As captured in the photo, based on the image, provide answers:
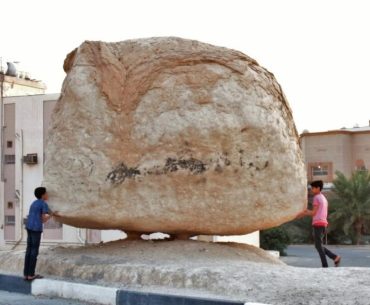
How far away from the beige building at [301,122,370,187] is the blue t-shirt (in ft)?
140

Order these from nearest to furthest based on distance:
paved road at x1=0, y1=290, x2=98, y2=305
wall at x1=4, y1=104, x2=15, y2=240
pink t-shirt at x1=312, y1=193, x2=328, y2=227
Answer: paved road at x1=0, y1=290, x2=98, y2=305
pink t-shirt at x1=312, y1=193, x2=328, y2=227
wall at x1=4, y1=104, x2=15, y2=240

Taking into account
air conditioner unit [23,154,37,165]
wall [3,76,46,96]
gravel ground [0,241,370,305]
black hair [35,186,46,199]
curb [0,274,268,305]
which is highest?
wall [3,76,46,96]

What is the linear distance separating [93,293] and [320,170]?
4462 cm

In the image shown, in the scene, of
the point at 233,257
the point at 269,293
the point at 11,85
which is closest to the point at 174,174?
the point at 233,257

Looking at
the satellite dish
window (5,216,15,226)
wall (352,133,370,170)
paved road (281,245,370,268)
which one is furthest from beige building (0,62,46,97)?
wall (352,133,370,170)

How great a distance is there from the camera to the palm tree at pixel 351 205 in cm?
3372

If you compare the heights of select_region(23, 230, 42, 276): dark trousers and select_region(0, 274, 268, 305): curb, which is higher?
select_region(23, 230, 42, 276): dark trousers

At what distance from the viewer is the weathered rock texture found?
33.6ft

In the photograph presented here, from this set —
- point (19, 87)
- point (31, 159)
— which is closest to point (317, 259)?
point (31, 159)

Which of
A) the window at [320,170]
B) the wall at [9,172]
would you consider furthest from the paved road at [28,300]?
the window at [320,170]

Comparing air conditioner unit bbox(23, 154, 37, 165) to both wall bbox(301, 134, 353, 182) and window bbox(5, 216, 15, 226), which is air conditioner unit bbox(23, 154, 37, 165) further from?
wall bbox(301, 134, 353, 182)

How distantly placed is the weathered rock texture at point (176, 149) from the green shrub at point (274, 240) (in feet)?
52.1

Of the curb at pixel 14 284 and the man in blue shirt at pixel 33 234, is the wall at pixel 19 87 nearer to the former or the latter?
the curb at pixel 14 284

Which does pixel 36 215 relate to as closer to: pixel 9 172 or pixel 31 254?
pixel 31 254
